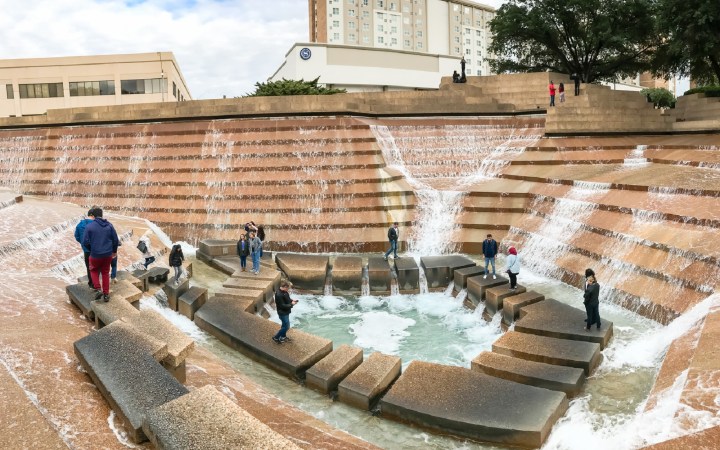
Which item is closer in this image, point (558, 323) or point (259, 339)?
point (259, 339)

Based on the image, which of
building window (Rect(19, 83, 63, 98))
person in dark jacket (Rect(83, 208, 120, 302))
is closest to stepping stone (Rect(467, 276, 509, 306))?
person in dark jacket (Rect(83, 208, 120, 302))

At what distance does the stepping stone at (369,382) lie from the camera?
8594mm

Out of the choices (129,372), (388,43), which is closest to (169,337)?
(129,372)

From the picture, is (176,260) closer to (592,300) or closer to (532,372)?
(532,372)

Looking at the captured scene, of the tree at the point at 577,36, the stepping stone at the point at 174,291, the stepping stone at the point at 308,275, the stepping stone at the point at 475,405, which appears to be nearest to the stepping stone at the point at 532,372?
the stepping stone at the point at 475,405

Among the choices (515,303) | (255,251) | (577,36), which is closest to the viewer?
(515,303)

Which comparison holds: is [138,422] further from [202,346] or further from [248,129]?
[248,129]

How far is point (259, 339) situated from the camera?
10.6 m

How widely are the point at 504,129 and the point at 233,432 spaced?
841 inches

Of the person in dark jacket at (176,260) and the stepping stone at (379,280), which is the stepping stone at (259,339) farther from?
the stepping stone at (379,280)

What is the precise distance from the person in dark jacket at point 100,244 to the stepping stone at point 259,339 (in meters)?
2.62

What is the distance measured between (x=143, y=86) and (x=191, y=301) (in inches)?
1786

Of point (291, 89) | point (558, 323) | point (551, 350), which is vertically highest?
point (291, 89)

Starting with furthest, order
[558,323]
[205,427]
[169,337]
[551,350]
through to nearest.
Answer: [558,323]
[551,350]
[169,337]
[205,427]
